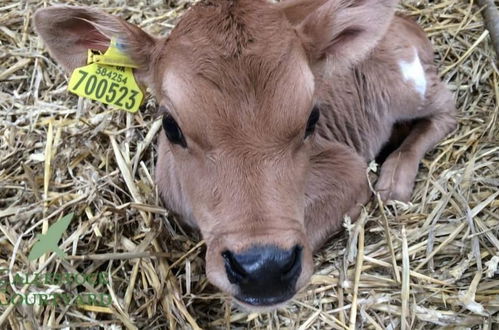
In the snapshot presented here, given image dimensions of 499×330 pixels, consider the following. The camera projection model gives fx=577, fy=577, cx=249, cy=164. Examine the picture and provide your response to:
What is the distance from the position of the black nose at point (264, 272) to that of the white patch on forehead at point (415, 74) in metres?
2.13

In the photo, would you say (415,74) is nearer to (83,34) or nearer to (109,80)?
(109,80)

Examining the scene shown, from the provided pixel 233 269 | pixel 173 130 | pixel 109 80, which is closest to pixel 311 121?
pixel 173 130

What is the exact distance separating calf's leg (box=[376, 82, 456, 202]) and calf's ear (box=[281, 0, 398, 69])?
94cm

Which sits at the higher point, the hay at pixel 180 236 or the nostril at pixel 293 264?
the nostril at pixel 293 264

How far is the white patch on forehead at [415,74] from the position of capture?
3906mm

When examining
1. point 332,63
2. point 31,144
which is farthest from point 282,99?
point 31,144

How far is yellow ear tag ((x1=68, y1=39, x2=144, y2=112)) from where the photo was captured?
2730 millimetres

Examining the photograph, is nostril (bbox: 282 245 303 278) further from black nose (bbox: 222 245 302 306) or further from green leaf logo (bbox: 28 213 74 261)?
green leaf logo (bbox: 28 213 74 261)

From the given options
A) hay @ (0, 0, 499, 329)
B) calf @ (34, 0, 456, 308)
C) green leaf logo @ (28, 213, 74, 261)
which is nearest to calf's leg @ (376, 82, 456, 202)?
hay @ (0, 0, 499, 329)

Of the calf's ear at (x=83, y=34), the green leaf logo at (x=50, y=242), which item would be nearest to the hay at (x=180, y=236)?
the green leaf logo at (x=50, y=242)

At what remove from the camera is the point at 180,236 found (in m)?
3.10

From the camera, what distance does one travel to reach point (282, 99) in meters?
2.30

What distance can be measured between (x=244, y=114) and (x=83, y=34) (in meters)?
1.02

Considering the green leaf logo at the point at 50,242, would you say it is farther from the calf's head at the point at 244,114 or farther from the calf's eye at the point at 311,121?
the calf's eye at the point at 311,121
